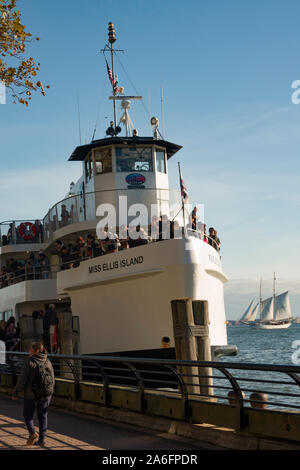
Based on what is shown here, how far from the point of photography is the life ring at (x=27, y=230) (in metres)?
27.2

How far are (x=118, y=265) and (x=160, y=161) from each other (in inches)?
262

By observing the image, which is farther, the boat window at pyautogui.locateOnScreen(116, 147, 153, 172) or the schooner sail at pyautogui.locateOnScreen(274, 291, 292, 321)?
the schooner sail at pyautogui.locateOnScreen(274, 291, 292, 321)

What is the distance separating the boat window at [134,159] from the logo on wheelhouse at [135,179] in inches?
13.7

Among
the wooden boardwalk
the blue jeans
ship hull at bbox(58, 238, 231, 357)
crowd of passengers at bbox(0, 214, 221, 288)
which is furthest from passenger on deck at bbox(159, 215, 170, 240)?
the blue jeans

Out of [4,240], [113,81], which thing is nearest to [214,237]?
[113,81]

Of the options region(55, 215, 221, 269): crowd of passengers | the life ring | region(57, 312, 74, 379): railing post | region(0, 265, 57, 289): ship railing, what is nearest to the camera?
region(57, 312, 74, 379): railing post

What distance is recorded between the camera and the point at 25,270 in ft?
77.3

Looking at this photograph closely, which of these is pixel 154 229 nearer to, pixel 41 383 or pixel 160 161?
pixel 160 161

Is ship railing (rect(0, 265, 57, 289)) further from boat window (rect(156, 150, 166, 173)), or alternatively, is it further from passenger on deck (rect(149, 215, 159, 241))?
boat window (rect(156, 150, 166, 173))

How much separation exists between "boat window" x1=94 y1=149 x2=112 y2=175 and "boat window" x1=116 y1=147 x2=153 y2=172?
1.17 ft

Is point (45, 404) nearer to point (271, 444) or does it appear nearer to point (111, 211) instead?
point (271, 444)

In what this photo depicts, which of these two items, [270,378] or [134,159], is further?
[270,378]

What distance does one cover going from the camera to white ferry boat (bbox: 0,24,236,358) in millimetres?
17656
